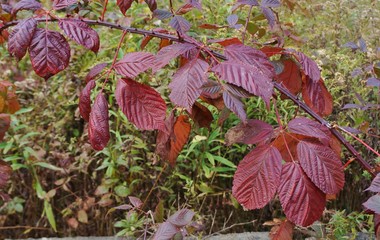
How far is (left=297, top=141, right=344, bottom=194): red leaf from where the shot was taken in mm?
1343

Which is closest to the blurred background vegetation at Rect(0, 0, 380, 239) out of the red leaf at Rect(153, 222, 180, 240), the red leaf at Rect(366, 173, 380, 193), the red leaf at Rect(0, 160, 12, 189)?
the red leaf at Rect(0, 160, 12, 189)

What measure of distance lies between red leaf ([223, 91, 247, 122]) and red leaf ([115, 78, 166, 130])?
18 centimetres

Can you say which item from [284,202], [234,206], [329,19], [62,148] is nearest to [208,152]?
[234,206]

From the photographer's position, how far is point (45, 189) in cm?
306

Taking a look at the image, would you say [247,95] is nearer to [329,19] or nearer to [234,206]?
[234,206]

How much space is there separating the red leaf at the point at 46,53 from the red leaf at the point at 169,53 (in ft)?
0.78

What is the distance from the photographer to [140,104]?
53.6 inches

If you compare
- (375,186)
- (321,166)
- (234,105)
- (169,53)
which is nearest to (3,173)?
(169,53)

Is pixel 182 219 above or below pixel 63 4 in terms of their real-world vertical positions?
below

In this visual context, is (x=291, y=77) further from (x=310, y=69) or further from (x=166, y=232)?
(x=166, y=232)

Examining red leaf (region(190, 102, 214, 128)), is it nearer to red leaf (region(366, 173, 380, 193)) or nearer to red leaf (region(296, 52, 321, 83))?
red leaf (region(296, 52, 321, 83))

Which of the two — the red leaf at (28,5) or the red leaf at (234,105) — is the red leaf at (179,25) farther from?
the red leaf at (28,5)

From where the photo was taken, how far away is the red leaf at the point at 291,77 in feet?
5.61

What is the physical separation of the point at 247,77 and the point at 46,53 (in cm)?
50
